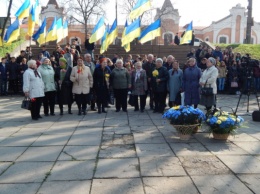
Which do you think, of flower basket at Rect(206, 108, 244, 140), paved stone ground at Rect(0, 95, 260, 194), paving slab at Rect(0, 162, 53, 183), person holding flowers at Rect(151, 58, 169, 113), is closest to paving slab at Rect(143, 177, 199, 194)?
paved stone ground at Rect(0, 95, 260, 194)

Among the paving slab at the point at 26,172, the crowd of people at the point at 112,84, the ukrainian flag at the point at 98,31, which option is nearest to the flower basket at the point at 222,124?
the crowd of people at the point at 112,84

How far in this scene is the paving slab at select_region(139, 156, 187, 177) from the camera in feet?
14.0

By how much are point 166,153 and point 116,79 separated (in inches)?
179

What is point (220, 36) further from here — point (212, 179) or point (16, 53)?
A: point (212, 179)

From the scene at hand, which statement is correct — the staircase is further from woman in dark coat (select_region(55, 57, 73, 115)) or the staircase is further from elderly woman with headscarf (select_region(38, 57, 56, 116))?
elderly woman with headscarf (select_region(38, 57, 56, 116))

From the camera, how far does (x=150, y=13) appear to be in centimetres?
4000

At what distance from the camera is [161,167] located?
4.51 metres

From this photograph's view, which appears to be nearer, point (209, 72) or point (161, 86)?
point (209, 72)

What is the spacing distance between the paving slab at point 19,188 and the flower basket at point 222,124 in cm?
354

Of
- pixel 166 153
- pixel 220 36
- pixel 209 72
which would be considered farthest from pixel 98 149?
pixel 220 36

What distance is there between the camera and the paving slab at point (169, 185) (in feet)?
12.1

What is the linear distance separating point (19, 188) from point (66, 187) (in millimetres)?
597

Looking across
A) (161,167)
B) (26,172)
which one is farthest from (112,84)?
(26,172)

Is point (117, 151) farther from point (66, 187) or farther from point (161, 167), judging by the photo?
point (66, 187)
